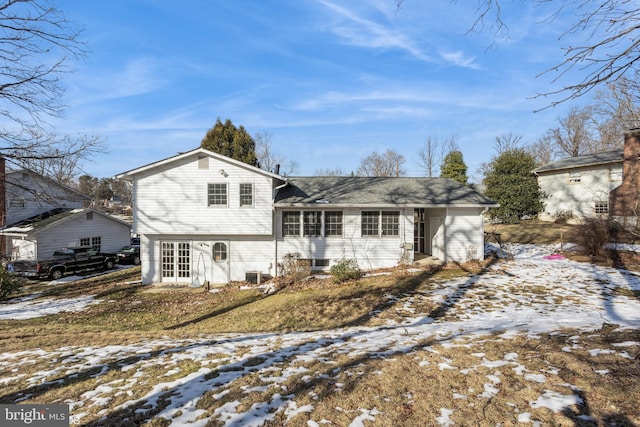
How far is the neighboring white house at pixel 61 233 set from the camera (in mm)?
20297

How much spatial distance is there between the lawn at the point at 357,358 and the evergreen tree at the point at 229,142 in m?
21.7

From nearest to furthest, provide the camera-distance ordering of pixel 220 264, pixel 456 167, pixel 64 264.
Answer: pixel 220 264 → pixel 64 264 → pixel 456 167

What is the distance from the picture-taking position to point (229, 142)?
105 ft

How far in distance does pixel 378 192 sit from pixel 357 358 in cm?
1230

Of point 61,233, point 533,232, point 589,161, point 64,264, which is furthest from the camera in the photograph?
point 589,161

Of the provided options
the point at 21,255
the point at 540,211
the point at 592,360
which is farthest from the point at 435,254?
the point at 21,255

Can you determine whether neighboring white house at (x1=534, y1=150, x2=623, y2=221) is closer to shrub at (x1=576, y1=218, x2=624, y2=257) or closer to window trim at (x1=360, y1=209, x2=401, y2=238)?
shrub at (x1=576, y1=218, x2=624, y2=257)

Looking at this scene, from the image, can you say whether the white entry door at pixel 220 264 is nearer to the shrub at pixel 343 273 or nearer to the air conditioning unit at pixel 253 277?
the air conditioning unit at pixel 253 277

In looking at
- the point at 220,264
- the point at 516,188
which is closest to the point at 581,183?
the point at 516,188

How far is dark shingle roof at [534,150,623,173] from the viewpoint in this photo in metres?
26.1

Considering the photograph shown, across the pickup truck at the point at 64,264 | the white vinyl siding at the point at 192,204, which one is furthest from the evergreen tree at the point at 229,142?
the white vinyl siding at the point at 192,204

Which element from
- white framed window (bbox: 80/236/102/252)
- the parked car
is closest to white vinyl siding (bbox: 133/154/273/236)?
the parked car

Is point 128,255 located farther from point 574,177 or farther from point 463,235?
point 574,177

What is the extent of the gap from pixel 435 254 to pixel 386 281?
493cm
